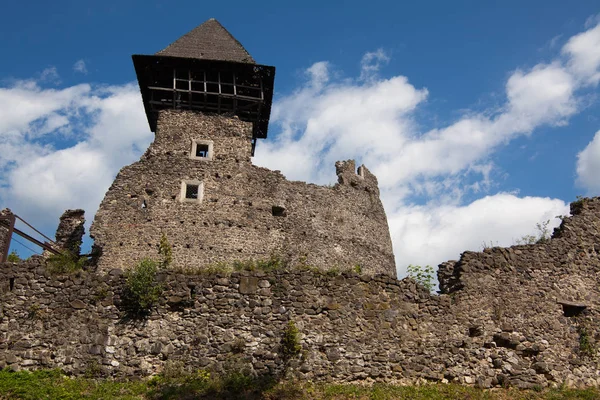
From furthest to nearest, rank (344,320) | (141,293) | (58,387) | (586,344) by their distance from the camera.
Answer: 1. (586,344)
2. (344,320)
3. (141,293)
4. (58,387)

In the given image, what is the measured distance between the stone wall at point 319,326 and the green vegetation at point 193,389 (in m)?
0.30

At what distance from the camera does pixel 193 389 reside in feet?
38.0

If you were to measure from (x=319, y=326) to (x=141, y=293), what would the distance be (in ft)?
13.4

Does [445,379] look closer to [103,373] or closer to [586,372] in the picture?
[586,372]

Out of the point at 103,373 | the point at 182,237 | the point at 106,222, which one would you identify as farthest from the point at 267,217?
the point at 103,373

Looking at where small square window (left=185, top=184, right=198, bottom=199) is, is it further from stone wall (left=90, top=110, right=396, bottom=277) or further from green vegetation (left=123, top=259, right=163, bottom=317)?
green vegetation (left=123, top=259, right=163, bottom=317)

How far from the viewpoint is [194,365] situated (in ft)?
40.3

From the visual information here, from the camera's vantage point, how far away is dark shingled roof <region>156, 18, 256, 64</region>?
27.3m

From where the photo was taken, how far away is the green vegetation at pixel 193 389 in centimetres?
1131

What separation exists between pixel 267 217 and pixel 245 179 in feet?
6.21

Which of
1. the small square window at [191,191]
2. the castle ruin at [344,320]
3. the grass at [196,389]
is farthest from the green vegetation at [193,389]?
the small square window at [191,191]

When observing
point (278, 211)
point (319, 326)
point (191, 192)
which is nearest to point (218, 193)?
point (191, 192)

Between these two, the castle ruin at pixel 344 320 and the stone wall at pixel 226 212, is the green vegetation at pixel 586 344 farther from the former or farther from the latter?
the stone wall at pixel 226 212

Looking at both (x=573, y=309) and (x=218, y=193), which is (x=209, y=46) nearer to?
(x=218, y=193)
